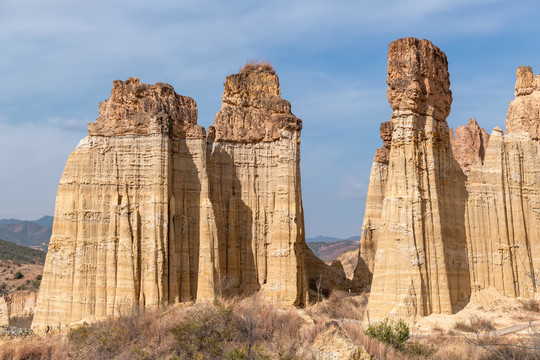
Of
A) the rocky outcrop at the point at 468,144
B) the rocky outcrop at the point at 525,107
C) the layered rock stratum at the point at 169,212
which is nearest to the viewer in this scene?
the layered rock stratum at the point at 169,212

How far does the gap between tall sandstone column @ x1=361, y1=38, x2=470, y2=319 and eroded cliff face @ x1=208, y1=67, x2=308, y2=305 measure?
6.95 m

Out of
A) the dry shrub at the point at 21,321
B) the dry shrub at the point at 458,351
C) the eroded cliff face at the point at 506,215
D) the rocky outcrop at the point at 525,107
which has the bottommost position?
the dry shrub at the point at 21,321

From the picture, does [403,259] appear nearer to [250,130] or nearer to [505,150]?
[505,150]

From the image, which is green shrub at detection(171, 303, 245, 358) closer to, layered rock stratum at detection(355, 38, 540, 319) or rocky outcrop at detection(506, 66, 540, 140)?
layered rock stratum at detection(355, 38, 540, 319)

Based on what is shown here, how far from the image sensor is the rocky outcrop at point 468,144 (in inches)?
1955

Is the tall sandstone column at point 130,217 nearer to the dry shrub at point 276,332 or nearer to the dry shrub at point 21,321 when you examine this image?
the dry shrub at point 21,321

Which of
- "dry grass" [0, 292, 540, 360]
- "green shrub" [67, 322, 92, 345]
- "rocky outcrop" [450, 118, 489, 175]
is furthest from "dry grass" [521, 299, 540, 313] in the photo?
"green shrub" [67, 322, 92, 345]

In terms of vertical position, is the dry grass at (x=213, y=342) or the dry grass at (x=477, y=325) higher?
the dry grass at (x=213, y=342)

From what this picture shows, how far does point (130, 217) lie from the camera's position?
34.2 meters

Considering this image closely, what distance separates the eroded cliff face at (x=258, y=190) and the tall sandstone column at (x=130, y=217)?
235 cm

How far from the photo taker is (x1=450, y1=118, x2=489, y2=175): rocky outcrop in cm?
4966

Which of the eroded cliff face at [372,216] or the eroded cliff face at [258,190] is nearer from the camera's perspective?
the eroded cliff face at [258,190]

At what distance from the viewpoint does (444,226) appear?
31594 millimetres

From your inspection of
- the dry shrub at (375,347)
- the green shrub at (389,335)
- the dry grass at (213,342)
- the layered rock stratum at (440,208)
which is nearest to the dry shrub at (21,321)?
the dry grass at (213,342)
